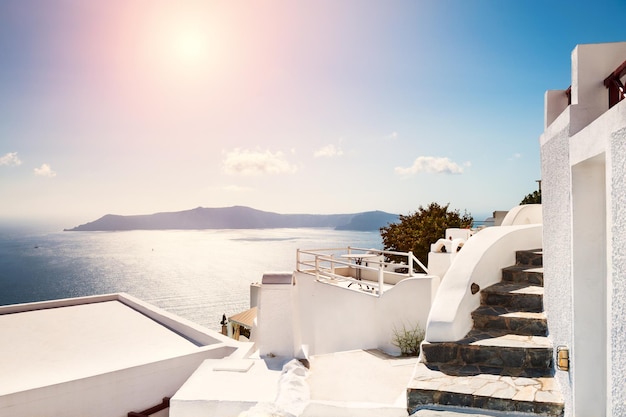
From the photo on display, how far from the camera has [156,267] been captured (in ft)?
309

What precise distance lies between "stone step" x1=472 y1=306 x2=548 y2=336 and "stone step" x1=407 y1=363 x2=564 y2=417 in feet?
2.23

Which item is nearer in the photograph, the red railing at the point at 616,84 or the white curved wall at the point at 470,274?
the red railing at the point at 616,84

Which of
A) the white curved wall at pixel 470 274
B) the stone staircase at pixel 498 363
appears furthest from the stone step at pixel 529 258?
the stone staircase at pixel 498 363

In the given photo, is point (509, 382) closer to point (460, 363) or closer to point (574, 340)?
point (460, 363)

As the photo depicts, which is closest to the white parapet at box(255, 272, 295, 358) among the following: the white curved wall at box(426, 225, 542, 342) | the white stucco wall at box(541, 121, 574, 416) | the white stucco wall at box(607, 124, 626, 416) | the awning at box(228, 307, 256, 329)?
the white curved wall at box(426, 225, 542, 342)

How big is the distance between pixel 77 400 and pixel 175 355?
1.84 m

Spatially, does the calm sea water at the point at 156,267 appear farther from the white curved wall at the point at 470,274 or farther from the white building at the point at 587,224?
the white building at the point at 587,224

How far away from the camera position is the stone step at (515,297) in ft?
15.5

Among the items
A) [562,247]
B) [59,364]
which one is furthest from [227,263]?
[562,247]

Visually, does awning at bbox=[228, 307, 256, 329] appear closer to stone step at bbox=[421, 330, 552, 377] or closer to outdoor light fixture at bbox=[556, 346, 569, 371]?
stone step at bbox=[421, 330, 552, 377]

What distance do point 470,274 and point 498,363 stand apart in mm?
1079

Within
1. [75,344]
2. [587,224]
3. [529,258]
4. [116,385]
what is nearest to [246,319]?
[75,344]

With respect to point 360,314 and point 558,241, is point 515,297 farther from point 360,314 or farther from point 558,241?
point 360,314

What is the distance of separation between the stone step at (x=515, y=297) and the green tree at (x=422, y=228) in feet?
40.2
